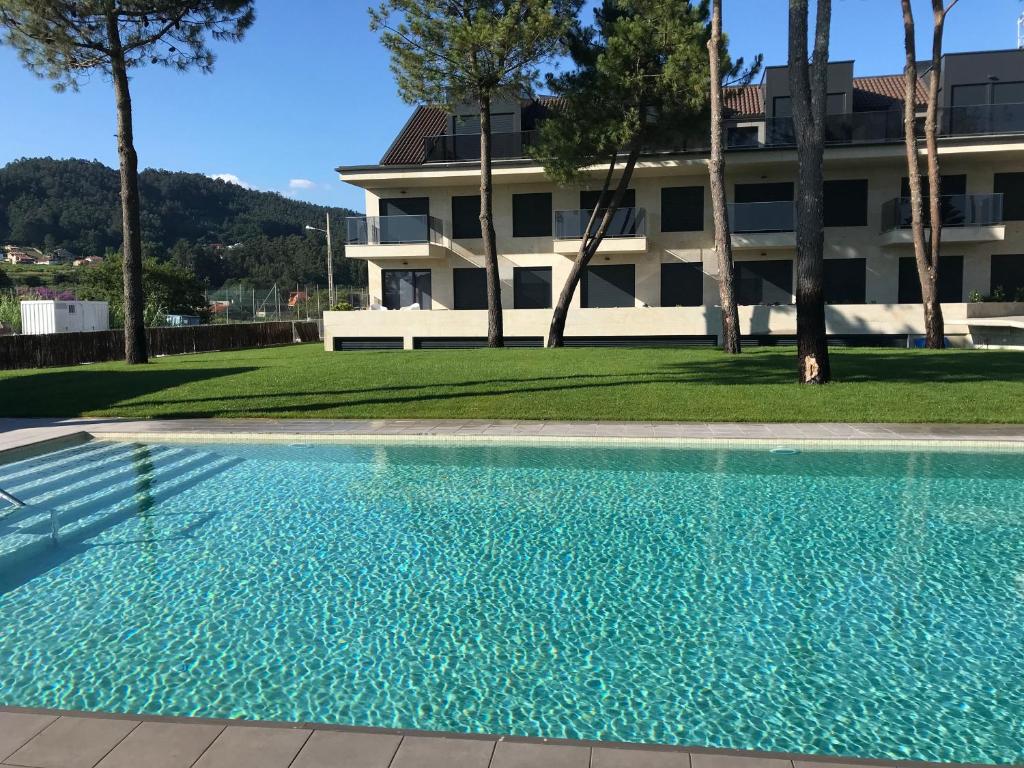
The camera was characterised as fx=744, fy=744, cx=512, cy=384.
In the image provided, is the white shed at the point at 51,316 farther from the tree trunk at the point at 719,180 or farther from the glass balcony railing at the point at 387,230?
the tree trunk at the point at 719,180

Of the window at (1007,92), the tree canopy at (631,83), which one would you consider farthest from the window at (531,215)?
the window at (1007,92)

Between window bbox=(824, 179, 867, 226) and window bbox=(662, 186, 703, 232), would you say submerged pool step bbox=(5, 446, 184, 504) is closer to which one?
window bbox=(662, 186, 703, 232)

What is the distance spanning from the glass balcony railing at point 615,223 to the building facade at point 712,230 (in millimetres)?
52

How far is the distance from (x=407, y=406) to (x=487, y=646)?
864 cm

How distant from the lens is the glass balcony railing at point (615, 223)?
25312 mm

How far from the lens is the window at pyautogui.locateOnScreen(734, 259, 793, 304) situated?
83.6 ft

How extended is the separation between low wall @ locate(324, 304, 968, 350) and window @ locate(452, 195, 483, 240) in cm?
403

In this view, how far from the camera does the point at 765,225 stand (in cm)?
2441

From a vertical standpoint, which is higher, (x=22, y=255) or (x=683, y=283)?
(x=22, y=255)

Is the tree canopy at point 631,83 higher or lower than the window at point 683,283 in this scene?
higher

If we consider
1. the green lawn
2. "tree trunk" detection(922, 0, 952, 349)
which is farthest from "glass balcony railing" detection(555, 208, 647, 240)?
"tree trunk" detection(922, 0, 952, 349)

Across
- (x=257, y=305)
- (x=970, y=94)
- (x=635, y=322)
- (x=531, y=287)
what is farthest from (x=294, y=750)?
(x=257, y=305)

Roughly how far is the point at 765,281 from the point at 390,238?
13.3m

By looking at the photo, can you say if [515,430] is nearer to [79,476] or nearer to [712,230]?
[79,476]
